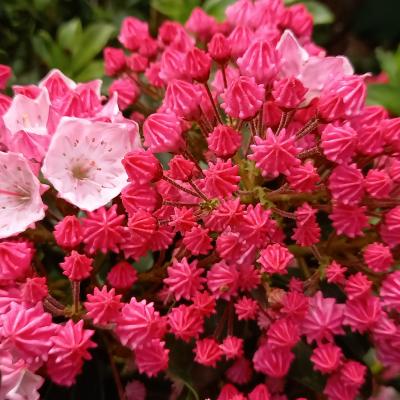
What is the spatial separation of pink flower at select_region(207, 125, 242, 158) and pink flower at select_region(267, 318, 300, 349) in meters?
0.24

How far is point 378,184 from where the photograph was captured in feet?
3.14

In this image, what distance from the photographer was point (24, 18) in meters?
1.52

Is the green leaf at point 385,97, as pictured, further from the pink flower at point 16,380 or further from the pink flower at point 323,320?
the pink flower at point 16,380

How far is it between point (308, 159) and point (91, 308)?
14.6 inches

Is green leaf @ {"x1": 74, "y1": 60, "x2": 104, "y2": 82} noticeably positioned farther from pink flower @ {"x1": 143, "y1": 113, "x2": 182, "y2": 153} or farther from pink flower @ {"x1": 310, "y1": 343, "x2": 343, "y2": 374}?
pink flower @ {"x1": 310, "y1": 343, "x2": 343, "y2": 374}

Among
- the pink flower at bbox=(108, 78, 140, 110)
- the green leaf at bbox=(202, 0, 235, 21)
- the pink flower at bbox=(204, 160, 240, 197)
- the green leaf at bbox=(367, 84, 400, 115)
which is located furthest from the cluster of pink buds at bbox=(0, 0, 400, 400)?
the green leaf at bbox=(202, 0, 235, 21)

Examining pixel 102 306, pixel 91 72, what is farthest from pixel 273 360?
pixel 91 72

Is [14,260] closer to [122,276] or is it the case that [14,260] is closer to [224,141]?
[122,276]

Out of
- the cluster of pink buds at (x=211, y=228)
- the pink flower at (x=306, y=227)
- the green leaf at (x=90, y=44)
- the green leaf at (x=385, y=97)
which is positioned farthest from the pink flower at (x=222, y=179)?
the green leaf at (x=90, y=44)

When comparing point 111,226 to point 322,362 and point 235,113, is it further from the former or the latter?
point 322,362

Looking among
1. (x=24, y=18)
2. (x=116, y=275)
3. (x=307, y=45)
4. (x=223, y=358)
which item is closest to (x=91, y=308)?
(x=116, y=275)

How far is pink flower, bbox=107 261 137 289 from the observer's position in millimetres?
1015

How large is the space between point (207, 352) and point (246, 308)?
0.08 meters

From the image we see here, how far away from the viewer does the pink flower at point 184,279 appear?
97 centimetres
